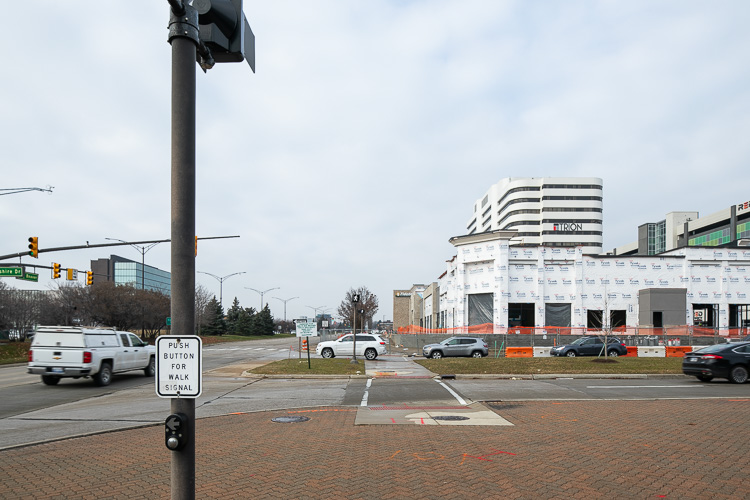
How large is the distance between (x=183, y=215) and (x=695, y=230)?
114197 millimetres

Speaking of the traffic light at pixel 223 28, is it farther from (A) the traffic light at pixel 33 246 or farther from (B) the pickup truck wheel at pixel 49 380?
(A) the traffic light at pixel 33 246

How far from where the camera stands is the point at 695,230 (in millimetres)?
101500

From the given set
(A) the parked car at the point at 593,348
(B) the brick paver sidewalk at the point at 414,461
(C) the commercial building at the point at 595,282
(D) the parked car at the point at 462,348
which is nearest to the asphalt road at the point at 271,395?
(B) the brick paver sidewalk at the point at 414,461

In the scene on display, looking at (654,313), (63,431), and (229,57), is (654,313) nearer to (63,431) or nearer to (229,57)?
(63,431)

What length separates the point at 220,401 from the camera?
1464cm

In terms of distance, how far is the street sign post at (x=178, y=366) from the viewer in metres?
3.76

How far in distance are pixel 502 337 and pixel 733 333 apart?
63.0 feet

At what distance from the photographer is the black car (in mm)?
18125

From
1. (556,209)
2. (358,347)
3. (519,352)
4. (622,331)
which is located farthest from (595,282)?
(556,209)

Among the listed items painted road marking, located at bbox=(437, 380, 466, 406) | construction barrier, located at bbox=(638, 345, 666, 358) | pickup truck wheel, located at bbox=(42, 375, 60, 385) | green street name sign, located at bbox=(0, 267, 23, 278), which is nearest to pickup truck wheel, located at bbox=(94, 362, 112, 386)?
pickup truck wheel, located at bbox=(42, 375, 60, 385)

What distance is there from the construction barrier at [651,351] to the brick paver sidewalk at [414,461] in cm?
2019

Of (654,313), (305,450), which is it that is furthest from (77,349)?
(654,313)

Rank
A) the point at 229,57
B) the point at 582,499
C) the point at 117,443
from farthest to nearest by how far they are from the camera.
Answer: the point at 117,443 → the point at 582,499 → the point at 229,57

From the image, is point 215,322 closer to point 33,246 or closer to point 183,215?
point 33,246
